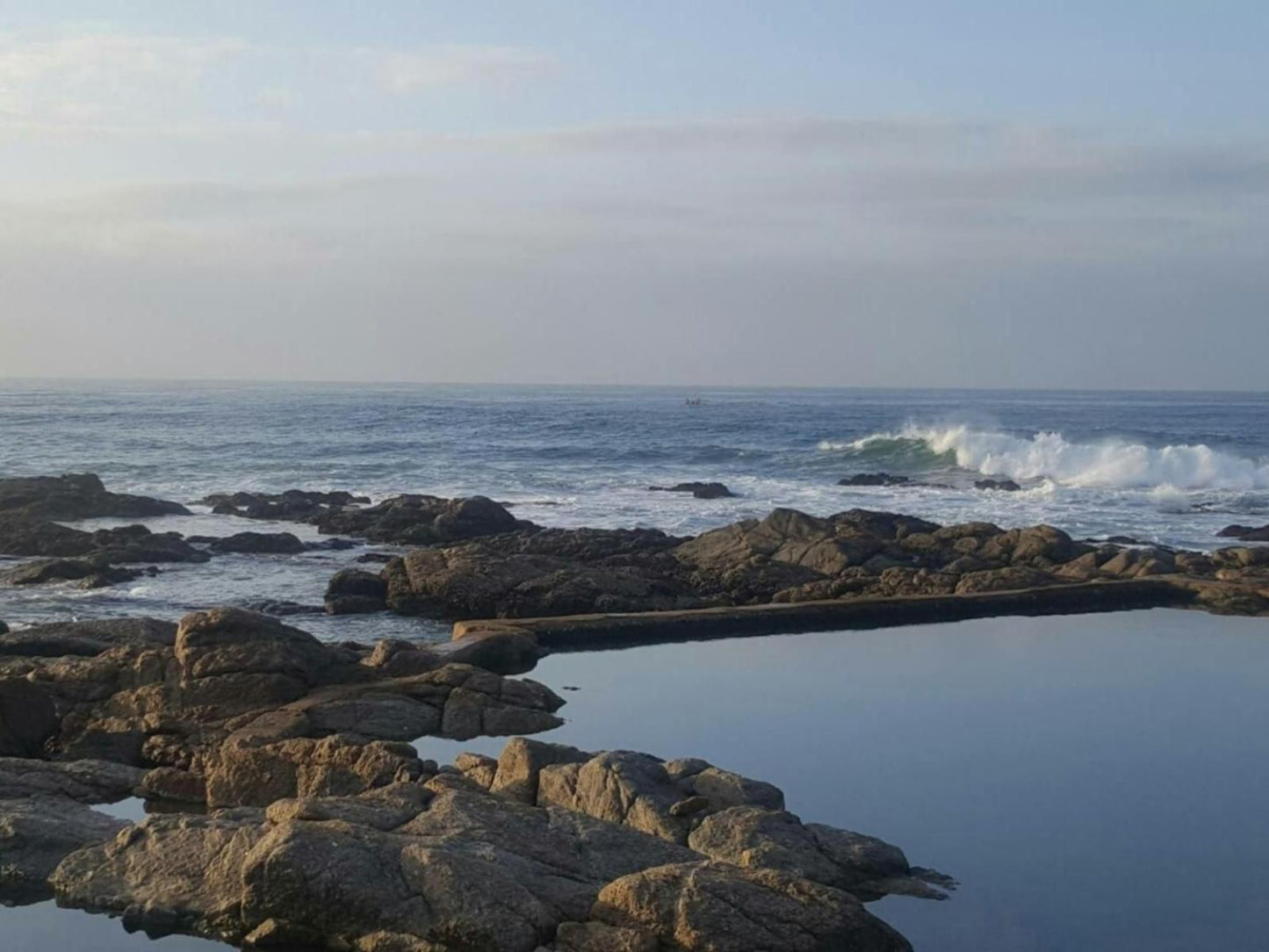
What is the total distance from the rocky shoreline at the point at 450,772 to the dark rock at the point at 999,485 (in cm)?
1988

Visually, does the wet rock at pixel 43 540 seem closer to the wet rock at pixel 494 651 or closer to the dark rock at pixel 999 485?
A: the wet rock at pixel 494 651

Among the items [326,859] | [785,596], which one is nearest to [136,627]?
[326,859]

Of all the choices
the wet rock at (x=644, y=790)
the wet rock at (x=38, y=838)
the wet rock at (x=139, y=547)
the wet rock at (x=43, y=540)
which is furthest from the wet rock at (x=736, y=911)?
the wet rock at (x=43, y=540)

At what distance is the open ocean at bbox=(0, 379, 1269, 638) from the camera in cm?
2670

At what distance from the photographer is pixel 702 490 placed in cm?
4103

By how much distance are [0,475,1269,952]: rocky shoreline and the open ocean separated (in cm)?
323

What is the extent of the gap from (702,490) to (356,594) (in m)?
20.4

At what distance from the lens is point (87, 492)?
35312 mm

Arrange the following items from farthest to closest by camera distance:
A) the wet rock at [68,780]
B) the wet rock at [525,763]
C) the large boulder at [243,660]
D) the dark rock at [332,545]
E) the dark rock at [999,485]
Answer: the dark rock at [999,485]
the dark rock at [332,545]
the large boulder at [243,660]
the wet rock at [68,780]
the wet rock at [525,763]

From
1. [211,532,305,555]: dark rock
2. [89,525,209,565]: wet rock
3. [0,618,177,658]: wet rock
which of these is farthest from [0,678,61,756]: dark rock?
[211,532,305,555]: dark rock

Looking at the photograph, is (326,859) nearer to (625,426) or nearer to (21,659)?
(21,659)

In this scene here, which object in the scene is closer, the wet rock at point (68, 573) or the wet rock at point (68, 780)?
the wet rock at point (68, 780)

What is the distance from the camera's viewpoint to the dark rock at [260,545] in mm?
27953

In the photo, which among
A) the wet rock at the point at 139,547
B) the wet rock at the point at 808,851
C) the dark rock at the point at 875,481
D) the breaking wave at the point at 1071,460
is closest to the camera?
the wet rock at the point at 808,851
